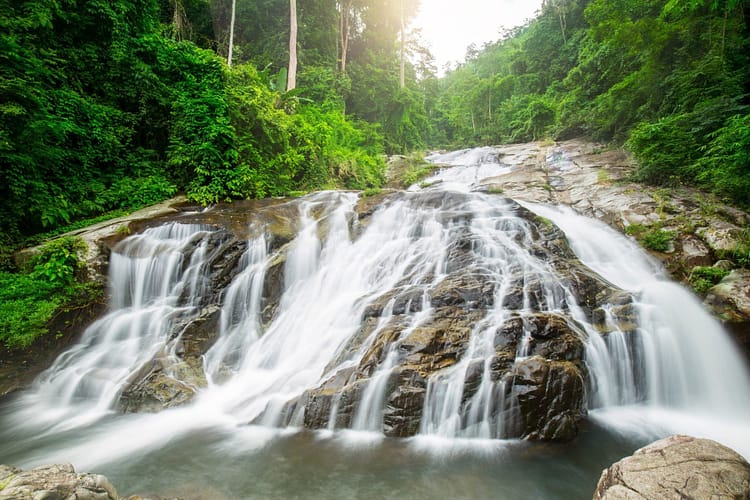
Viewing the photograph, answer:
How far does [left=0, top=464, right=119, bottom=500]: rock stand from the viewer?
2.18 meters

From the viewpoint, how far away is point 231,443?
4.26 m

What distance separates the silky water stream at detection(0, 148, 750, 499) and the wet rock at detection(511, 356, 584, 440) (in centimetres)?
10

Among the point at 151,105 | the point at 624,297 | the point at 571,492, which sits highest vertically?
the point at 151,105

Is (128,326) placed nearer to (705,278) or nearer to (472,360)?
(472,360)

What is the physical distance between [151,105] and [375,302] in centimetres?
949

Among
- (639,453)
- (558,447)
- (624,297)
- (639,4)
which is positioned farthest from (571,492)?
(639,4)

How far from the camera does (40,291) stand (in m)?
6.11

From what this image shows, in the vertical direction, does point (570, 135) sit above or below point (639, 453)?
above

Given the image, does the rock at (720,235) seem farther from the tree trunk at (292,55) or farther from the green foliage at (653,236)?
the tree trunk at (292,55)

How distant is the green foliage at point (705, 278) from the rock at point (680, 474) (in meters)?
4.80

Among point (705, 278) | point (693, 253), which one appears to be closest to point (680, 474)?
point (705, 278)

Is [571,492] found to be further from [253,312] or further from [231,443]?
[253,312]

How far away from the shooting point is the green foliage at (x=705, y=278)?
616 cm

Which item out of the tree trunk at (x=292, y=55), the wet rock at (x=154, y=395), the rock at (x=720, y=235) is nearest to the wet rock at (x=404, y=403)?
the wet rock at (x=154, y=395)
